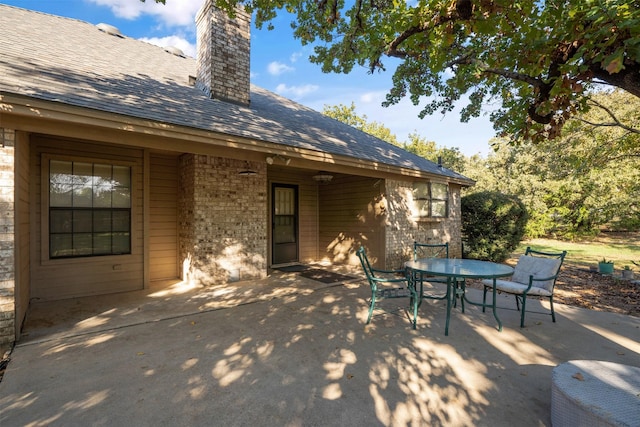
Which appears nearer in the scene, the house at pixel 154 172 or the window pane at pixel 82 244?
the house at pixel 154 172

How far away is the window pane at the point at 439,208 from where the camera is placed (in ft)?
28.7

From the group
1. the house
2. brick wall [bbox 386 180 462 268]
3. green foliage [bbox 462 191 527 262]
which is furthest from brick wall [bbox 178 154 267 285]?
green foliage [bbox 462 191 527 262]

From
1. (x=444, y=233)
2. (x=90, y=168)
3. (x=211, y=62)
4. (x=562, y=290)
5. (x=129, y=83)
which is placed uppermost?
(x=211, y=62)

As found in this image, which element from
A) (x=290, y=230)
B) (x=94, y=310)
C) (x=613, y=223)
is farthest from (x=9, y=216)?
(x=613, y=223)

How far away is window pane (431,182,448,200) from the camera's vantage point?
28.6 feet

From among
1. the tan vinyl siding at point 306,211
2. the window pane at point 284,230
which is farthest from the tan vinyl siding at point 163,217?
the tan vinyl siding at point 306,211

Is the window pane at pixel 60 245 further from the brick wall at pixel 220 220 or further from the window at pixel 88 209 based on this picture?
the brick wall at pixel 220 220

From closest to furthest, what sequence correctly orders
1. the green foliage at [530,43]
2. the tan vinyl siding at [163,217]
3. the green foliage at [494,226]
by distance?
the green foliage at [530,43]
the tan vinyl siding at [163,217]
the green foliage at [494,226]

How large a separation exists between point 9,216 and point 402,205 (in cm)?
722

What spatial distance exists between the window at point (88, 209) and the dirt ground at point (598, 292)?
6.68 meters

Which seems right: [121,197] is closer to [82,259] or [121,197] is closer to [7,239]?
[82,259]

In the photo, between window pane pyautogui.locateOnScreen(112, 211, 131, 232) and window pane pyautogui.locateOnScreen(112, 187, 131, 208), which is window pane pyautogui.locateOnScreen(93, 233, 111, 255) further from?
window pane pyautogui.locateOnScreen(112, 187, 131, 208)

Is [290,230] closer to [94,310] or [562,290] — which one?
[94,310]

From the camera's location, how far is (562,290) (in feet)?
19.3
